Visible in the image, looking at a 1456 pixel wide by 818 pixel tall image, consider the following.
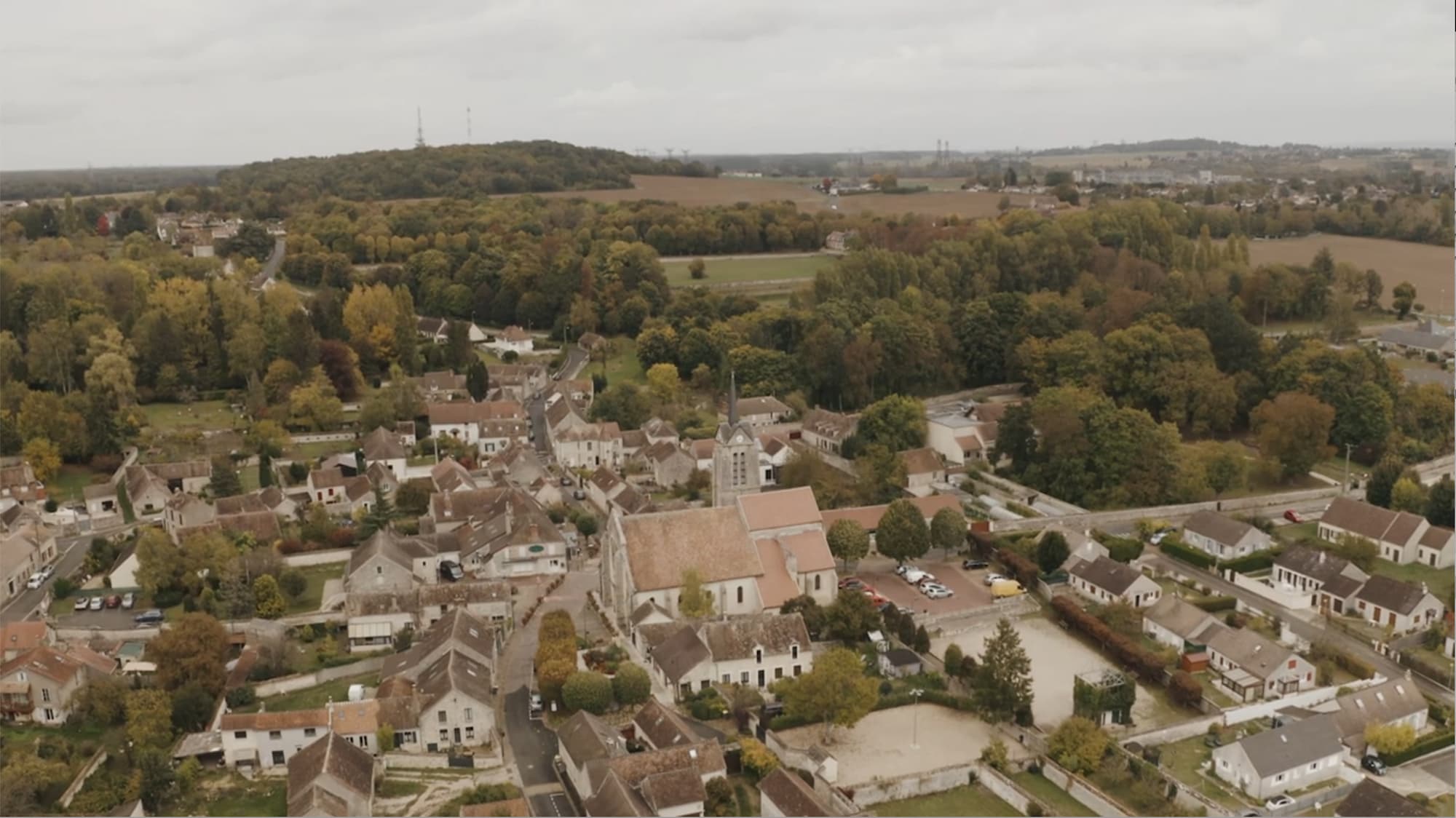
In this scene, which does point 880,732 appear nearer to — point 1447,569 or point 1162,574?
point 1162,574

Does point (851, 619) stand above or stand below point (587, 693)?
above

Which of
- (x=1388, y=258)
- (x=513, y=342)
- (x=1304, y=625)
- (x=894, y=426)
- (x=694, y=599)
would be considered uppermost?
(x=1388, y=258)

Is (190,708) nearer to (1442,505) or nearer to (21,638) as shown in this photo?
(21,638)

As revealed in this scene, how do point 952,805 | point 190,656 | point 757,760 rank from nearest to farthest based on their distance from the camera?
point 952,805 < point 757,760 < point 190,656

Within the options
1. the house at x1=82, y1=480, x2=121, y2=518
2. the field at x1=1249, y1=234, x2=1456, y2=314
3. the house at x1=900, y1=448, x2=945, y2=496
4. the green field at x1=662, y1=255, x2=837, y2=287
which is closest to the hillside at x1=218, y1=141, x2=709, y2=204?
the green field at x1=662, y1=255, x2=837, y2=287

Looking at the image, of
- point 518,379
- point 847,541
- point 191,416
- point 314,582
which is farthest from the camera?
point 518,379

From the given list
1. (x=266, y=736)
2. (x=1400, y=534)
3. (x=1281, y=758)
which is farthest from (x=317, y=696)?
(x=1400, y=534)
